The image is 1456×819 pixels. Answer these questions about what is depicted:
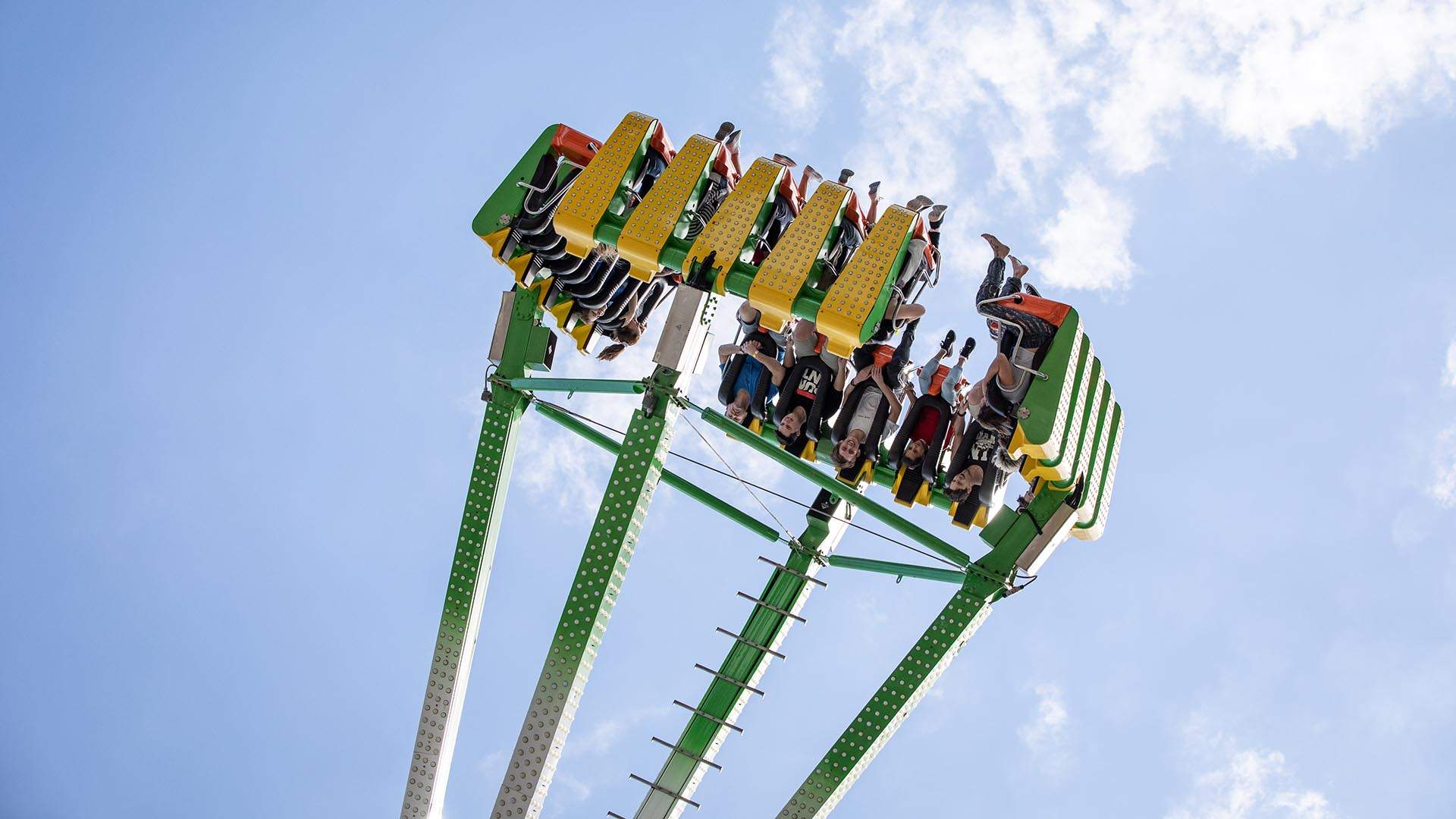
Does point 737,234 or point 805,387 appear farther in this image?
point 805,387

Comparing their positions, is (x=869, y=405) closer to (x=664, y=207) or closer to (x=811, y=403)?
(x=811, y=403)

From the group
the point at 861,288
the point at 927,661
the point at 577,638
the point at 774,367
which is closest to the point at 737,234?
the point at 861,288

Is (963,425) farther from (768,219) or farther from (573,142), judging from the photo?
(573,142)

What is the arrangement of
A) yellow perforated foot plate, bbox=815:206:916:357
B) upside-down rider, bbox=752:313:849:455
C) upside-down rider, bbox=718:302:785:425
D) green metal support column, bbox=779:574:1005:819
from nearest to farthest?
yellow perforated foot plate, bbox=815:206:916:357 < green metal support column, bbox=779:574:1005:819 < upside-down rider, bbox=752:313:849:455 < upside-down rider, bbox=718:302:785:425

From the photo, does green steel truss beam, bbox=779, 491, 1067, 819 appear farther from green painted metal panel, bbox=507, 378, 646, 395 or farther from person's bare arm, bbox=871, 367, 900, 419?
green painted metal panel, bbox=507, 378, 646, 395

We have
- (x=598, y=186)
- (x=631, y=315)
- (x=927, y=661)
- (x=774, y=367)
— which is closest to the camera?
(x=598, y=186)

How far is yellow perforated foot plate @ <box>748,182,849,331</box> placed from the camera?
10.8 m

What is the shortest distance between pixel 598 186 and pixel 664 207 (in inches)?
23.2

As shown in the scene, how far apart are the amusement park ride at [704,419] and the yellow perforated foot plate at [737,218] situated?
17mm

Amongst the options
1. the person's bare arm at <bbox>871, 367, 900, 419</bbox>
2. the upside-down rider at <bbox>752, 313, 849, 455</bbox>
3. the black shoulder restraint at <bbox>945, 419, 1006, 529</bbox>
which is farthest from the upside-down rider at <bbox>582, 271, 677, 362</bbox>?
the black shoulder restraint at <bbox>945, 419, 1006, 529</bbox>

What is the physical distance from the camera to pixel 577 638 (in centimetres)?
1067

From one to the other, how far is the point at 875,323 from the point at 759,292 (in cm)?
91

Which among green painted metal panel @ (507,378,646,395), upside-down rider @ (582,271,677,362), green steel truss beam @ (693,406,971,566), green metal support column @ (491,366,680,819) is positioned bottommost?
green metal support column @ (491,366,680,819)

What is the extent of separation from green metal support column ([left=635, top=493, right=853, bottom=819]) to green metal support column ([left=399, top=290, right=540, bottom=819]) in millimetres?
1920
